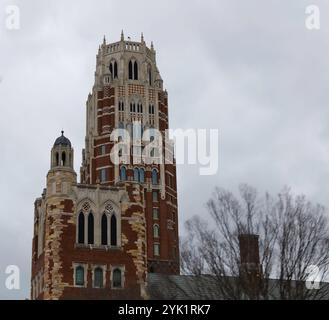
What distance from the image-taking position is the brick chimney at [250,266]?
38906mm

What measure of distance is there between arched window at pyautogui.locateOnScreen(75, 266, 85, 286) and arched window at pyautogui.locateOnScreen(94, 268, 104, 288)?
3.40 feet

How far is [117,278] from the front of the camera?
6462 cm

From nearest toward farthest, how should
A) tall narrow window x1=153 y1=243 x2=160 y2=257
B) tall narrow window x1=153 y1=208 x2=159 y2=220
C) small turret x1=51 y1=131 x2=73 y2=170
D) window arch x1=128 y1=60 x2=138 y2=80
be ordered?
1. small turret x1=51 y1=131 x2=73 y2=170
2. tall narrow window x1=153 y1=243 x2=160 y2=257
3. tall narrow window x1=153 y1=208 x2=159 y2=220
4. window arch x1=128 y1=60 x2=138 y2=80

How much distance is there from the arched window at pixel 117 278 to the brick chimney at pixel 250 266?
2582cm

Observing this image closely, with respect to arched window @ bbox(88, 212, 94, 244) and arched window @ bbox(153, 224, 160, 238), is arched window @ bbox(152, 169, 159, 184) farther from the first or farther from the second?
arched window @ bbox(88, 212, 94, 244)

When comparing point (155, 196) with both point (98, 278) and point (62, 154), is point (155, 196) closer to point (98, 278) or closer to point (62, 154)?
point (62, 154)

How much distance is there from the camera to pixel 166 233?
112 meters

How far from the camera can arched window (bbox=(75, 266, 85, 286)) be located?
63344mm

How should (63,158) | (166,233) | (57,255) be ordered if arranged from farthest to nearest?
(166,233)
(63,158)
(57,255)

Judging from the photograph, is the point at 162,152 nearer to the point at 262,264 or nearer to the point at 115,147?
the point at 115,147

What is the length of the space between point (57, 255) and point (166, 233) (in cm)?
4901

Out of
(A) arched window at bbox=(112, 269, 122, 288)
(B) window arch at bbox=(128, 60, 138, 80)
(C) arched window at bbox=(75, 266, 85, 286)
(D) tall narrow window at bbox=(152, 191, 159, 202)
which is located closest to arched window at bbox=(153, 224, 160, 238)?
(D) tall narrow window at bbox=(152, 191, 159, 202)

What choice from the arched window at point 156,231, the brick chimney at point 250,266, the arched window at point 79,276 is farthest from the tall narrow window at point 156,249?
the brick chimney at point 250,266

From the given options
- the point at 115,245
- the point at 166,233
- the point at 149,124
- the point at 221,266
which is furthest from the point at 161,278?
the point at 149,124
